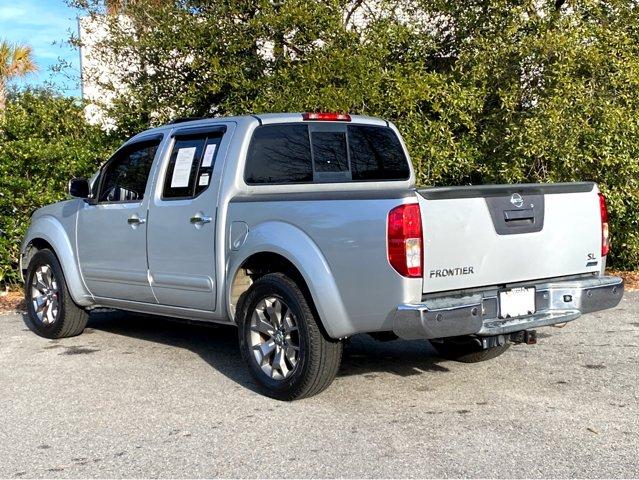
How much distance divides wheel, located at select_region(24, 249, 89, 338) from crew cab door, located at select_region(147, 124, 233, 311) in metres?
1.44

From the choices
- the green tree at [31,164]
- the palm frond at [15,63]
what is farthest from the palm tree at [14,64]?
the green tree at [31,164]

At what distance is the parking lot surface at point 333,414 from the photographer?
4316 mm

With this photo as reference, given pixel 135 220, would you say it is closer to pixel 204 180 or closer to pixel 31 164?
pixel 204 180

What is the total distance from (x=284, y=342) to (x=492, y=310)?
4.54ft

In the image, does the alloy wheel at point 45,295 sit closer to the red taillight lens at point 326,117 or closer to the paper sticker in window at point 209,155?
the paper sticker in window at point 209,155

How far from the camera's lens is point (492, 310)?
16.6 feet

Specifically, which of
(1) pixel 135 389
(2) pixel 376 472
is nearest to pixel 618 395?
(2) pixel 376 472

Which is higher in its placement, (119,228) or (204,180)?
(204,180)

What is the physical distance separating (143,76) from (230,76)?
149 cm

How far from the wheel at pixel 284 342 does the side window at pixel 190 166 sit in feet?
3.34

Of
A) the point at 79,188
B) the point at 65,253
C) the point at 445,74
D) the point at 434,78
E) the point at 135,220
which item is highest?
the point at 445,74

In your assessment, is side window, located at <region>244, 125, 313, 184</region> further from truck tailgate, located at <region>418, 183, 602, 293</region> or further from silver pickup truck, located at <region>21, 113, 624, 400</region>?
truck tailgate, located at <region>418, 183, 602, 293</region>

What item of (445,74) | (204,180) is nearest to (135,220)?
(204,180)

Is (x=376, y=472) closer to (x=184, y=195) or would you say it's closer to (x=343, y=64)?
(x=184, y=195)
